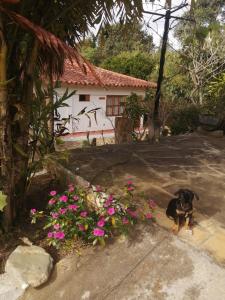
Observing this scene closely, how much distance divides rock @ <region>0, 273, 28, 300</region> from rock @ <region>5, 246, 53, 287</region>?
0.04 m

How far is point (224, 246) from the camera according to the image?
3076 millimetres

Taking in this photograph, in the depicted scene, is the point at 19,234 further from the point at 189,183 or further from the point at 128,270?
the point at 189,183

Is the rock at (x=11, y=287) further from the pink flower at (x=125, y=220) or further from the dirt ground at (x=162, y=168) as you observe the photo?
the dirt ground at (x=162, y=168)

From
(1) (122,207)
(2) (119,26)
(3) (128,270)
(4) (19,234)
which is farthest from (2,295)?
(2) (119,26)

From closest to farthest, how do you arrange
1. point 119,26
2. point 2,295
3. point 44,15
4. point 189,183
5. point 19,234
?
point 2,295 → point 44,15 → point 19,234 → point 119,26 → point 189,183

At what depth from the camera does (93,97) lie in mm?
15938

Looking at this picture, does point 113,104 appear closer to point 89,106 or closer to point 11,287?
point 89,106

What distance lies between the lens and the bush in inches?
402

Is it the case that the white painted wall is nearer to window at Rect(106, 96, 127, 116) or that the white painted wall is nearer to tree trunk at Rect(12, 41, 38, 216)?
window at Rect(106, 96, 127, 116)

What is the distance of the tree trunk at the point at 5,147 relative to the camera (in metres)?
2.92

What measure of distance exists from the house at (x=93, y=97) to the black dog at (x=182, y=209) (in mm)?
10835

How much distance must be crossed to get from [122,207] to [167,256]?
762 millimetres

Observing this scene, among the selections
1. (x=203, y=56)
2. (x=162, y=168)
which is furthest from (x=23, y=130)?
(x=203, y=56)

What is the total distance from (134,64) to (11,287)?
20677 mm
